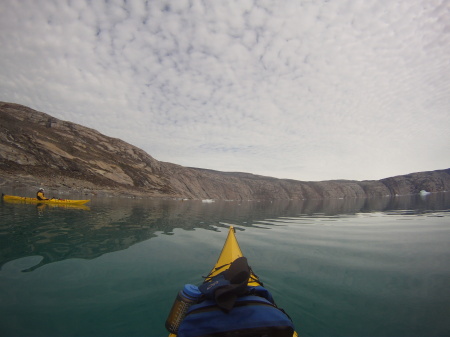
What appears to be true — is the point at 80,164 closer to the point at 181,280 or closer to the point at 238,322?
the point at 181,280

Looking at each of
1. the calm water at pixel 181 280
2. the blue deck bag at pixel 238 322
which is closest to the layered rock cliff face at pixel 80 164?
the calm water at pixel 181 280

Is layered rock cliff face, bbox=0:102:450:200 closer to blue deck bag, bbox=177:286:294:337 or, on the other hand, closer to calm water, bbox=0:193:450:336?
calm water, bbox=0:193:450:336

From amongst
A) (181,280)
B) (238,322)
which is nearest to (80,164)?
(181,280)

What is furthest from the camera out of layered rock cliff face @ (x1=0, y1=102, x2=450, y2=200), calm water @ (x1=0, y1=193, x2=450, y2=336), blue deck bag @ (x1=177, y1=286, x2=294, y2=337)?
layered rock cliff face @ (x1=0, y1=102, x2=450, y2=200)

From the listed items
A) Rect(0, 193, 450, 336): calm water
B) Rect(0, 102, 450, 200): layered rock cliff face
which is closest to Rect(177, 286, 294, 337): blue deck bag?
Rect(0, 193, 450, 336): calm water

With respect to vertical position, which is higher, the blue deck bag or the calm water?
the blue deck bag

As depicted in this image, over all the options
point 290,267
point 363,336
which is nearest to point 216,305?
point 363,336

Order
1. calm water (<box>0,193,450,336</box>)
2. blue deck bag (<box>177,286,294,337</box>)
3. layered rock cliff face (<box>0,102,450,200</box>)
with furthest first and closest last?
layered rock cliff face (<box>0,102,450,200</box>) → calm water (<box>0,193,450,336</box>) → blue deck bag (<box>177,286,294,337</box>)

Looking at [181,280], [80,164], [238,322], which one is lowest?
[181,280]

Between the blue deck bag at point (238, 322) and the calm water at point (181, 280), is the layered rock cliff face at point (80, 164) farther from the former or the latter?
the blue deck bag at point (238, 322)

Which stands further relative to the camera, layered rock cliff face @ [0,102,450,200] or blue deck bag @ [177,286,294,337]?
layered rock cliff face @ [0,102,450,200]

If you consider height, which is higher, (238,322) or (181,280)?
(238,322)

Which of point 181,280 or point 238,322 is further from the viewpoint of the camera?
point 181,280

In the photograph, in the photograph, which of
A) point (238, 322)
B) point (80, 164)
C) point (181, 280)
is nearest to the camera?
point (238, 322)
